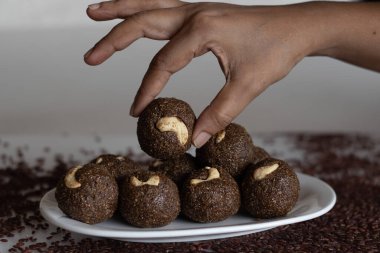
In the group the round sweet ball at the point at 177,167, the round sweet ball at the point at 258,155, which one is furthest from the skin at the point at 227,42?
the round sweet ball at the point at 258,155

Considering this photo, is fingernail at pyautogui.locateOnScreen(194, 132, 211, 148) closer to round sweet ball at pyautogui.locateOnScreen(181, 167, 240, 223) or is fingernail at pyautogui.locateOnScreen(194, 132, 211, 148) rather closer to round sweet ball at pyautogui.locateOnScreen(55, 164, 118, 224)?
round sweet ball at pyautogui.locateOnScreen(181, 167, 240, 223)

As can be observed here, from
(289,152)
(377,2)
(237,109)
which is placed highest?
(377,2)

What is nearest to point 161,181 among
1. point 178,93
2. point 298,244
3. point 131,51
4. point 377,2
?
point 298,244

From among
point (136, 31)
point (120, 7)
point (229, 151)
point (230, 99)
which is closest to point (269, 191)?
point (229, 151)

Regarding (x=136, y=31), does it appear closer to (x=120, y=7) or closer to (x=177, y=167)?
(x=120, y=7)

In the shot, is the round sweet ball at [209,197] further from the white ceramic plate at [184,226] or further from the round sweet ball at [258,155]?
the round sweet ball at [258,155]

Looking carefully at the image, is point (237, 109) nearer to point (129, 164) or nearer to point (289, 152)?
point (129, 164)

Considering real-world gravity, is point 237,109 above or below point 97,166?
above

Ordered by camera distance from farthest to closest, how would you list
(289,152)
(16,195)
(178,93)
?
(178,93), (289,152), (16,195)
